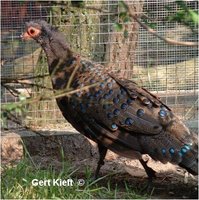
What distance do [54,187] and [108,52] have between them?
239cm

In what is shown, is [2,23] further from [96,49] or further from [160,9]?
[160,9]

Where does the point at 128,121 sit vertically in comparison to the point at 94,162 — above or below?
above

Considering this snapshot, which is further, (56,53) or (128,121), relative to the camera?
(56,53)

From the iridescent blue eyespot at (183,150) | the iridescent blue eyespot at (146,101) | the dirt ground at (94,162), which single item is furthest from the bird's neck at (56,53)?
the iridescent blue eyespot at (183,150)

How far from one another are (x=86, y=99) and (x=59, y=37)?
83 cm

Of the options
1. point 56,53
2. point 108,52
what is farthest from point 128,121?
point 108,52

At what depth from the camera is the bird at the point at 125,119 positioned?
4930 millimetres

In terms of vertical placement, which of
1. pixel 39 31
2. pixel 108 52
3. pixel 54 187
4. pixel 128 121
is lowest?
pixel 54 187

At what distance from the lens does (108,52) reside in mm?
6902

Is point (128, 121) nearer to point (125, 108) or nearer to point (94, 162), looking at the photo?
point (125, 108)

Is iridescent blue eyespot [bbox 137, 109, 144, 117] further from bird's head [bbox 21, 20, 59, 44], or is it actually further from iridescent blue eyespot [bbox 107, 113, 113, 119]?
bird's head [bbox 21, 20, 59, 44]

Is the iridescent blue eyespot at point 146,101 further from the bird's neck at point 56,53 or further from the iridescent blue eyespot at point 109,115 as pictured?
the bird's neck at point 56,53

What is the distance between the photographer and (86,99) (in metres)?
5.16

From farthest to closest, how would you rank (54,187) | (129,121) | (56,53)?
(56,53)
(129,121)
(54,187)
